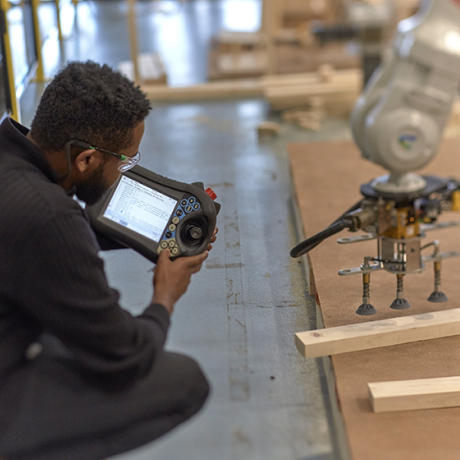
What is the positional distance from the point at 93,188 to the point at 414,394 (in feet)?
2.51

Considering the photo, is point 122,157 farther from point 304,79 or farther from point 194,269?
point 304,79

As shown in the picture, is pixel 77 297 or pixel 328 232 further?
pixel 328 232

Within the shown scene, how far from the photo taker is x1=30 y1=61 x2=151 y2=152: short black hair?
1.14 meters

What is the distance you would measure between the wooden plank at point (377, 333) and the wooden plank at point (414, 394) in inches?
5.8

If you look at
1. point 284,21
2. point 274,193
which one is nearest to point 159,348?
point 274,193

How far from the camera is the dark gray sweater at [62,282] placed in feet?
3.42

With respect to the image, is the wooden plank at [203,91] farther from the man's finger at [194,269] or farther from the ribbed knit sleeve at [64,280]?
the ribbed knit sleeve at [64,280]

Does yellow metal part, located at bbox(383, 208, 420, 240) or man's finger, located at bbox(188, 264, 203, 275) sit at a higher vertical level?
yellow metal part, located at bbox(383, 208, 420, 240)

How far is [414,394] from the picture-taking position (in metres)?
1.24

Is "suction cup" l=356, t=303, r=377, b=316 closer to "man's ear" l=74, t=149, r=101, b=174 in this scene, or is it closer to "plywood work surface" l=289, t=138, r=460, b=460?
"plywood work surface" l=289, t=138, r=460, b=460

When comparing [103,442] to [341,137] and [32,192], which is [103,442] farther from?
[341,137]

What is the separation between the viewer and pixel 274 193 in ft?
7.86

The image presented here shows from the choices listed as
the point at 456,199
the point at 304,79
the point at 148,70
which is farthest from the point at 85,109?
the point at 148,70

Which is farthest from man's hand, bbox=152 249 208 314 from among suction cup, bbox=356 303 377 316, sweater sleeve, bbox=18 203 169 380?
suction cup, bbox=356 303 377 316
